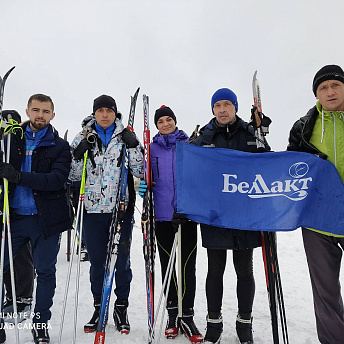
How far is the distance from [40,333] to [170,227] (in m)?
1.86

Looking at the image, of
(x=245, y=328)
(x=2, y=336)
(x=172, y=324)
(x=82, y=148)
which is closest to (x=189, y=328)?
(x=172, y=324)

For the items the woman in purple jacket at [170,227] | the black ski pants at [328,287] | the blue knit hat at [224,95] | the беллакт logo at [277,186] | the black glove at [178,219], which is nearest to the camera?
the black ski pants at [328,287]

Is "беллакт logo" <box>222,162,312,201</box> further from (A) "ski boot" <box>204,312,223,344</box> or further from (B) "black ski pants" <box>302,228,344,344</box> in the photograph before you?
(A) "ski boot" <box>204,312,223,344</box>

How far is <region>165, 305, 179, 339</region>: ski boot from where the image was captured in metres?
3.35

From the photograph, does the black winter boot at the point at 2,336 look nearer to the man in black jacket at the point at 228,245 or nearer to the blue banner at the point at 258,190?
the man in black jacket at the point at 228,245

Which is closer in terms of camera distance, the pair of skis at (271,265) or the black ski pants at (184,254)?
the pair of skis at (271,265)

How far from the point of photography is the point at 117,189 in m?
3.48

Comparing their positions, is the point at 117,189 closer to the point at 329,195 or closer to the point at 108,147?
the point at 108,147

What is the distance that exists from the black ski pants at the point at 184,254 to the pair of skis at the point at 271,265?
89 centimetres

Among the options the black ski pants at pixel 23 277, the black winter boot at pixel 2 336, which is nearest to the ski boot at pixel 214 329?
the black winter boot at pixel 2 336

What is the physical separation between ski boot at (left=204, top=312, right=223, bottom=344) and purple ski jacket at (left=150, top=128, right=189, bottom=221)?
1.21m

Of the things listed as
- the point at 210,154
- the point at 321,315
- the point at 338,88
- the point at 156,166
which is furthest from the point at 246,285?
the point at 338,88

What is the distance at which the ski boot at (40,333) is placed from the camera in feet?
10.0

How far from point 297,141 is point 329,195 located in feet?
2.18
